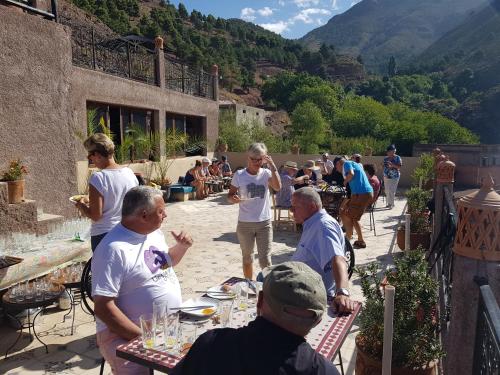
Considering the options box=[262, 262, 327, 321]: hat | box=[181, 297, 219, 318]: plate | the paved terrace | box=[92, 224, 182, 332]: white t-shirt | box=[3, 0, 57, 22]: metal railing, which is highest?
box=[3, 0, 57, 22]: metal railing

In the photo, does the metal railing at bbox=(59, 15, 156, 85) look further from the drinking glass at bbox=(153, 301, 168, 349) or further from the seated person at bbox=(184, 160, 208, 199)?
the drinking glass at bbox=(153, 301, 168, 349)

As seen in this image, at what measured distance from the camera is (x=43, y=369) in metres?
3.35

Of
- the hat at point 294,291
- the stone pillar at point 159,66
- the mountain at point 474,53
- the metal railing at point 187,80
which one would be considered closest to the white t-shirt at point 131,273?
the hat at point 294,291

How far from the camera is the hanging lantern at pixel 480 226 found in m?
2.14

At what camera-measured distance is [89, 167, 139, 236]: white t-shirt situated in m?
3.36

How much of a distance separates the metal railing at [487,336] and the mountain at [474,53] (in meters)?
103

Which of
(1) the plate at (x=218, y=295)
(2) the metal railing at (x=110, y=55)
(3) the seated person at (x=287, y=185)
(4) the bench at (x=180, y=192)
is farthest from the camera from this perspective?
(4) the bench at (x=180, y=192)

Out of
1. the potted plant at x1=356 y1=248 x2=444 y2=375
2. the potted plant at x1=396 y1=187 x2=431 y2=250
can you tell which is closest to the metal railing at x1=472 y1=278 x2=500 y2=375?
the potted plant at x1=356 y1=248 x2=444 y2=375

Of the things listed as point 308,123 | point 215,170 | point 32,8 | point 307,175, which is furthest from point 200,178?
point 308,123

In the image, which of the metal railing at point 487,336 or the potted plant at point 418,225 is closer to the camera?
the metal railing at point 487,336

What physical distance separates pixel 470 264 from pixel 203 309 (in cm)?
151

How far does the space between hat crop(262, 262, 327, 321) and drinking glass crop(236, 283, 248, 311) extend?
3.47ft

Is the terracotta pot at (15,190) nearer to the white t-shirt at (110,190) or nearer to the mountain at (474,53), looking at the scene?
the white t-shirt at (110,190)

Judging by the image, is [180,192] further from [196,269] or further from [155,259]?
[155,259]
